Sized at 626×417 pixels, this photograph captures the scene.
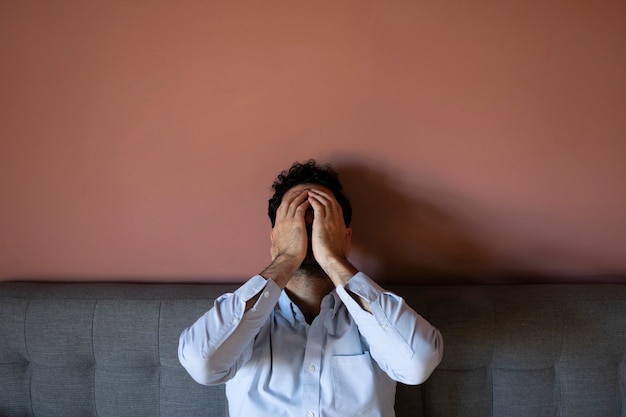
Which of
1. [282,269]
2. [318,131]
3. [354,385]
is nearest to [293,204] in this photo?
[282,269]

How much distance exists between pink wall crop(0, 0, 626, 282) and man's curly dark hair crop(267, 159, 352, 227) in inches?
3.5

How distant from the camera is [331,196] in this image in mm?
1183

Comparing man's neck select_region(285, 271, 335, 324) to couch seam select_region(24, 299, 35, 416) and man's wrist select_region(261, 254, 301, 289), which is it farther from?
→ couch seam select_region(24, 299, 35, 416)

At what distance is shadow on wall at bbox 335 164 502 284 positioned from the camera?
134cm

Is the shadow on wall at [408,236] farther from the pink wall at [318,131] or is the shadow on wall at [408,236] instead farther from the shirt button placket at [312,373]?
the shirt button placket at [312,373]

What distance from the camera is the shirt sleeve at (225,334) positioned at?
3.11 feet

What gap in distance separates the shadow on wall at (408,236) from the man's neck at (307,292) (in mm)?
247

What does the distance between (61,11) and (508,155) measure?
156 cm

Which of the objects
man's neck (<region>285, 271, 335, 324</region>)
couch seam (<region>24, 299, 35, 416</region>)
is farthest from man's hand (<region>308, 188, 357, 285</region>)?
couch seam (<region>24, 299, 35, 416</region>)

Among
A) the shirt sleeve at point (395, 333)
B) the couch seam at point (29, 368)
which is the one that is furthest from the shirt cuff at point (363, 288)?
the couch seam at point (29, 368)

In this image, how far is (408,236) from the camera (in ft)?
4.52

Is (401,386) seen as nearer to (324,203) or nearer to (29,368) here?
(324,203)

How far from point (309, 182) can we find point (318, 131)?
201 mm

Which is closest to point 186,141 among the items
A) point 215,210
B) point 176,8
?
point 215,210
